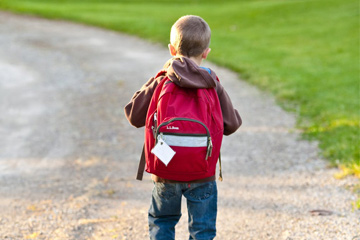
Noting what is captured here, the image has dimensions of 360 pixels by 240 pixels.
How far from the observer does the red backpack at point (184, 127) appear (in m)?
2.62

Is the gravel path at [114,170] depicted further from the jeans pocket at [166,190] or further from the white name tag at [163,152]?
the white name tag at [163,152]

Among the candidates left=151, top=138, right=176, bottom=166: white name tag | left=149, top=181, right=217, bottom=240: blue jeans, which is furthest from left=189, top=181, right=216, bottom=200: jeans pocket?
left=151, top=138, right=176, bottom=166: white name tag

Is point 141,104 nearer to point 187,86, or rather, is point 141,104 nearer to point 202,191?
point 187,86

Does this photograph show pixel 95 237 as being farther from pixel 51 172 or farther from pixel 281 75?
pixel 281 75

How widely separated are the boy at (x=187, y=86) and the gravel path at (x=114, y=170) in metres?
0.84

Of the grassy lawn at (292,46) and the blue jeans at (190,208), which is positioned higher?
the grassy lawn at (292,46)

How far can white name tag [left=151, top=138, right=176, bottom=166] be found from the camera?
2.60 meters

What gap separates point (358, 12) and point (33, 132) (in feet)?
49.0

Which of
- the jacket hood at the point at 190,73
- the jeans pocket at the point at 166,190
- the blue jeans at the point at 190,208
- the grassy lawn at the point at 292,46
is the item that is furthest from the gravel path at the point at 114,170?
the jacket hood at the point at 190,73

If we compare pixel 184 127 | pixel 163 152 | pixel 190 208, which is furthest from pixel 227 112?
pixel 190 208

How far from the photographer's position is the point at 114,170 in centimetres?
520

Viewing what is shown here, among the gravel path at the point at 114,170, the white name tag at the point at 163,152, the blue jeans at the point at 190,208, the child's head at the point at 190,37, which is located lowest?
the gravel path at the point at 114,170

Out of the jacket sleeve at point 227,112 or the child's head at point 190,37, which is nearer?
the child's head at point 190,37

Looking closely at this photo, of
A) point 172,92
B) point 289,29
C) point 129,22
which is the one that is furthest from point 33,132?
point 289,29
